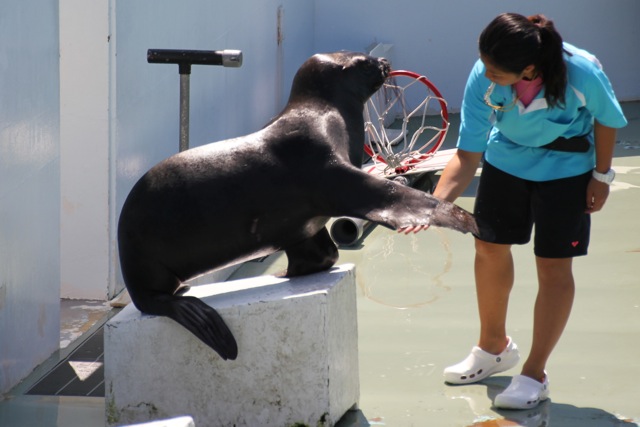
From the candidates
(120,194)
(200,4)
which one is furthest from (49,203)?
(200,4)

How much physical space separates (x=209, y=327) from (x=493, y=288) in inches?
48.5

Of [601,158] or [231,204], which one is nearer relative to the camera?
[231,204]

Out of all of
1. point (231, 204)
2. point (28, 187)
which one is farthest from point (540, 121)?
point (28, 187)

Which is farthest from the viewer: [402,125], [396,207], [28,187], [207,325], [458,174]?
[402,125]

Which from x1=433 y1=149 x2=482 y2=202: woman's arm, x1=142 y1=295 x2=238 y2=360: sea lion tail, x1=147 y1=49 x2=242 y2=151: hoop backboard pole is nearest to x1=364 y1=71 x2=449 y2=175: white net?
x1=147 y1=49 x2=242 y2=151: hoop backboard pole

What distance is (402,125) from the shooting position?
34.9ft

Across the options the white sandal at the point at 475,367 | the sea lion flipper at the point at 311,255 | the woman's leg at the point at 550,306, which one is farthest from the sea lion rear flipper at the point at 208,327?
the woman's leg at the point at 550,306

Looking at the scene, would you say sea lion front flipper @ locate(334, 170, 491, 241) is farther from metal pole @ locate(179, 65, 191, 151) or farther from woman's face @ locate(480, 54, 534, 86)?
metal pole @ locate(179, 65, 191, 151)

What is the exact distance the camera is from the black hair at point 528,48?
3.58 metres

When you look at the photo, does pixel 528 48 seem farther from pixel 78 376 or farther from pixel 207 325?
pixel 78 376

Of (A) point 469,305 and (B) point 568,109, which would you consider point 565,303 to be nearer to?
(B) point 568,109

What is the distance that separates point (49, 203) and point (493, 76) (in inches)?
78.8

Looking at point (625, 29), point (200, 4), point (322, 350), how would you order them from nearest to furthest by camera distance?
1. point (322, 350)
2. point (200, 4)
3. point (625, 29)

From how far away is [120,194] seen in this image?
17.9 ft
